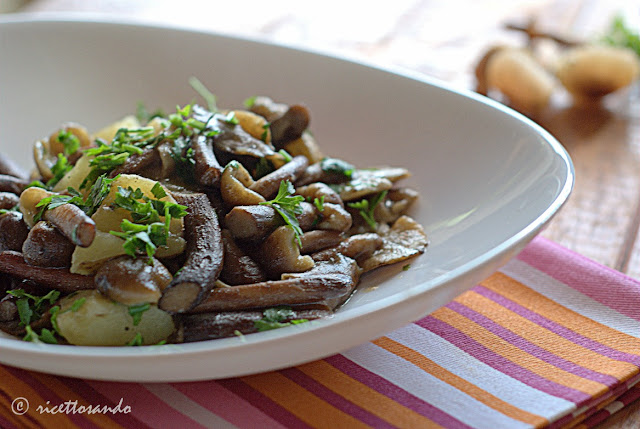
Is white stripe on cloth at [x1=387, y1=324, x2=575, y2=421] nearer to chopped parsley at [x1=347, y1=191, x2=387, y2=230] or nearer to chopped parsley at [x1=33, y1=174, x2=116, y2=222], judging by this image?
chopped parsley at [x1=347, y1=191, x2=387, y2=230]

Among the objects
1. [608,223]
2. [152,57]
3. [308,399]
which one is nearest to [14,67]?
[152,57]

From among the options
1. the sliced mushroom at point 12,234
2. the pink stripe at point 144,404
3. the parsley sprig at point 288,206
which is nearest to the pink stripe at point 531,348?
the parsley sprig at point 288,206

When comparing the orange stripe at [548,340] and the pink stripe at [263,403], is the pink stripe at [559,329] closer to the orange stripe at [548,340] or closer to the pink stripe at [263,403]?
the orange stripe at [548,340]

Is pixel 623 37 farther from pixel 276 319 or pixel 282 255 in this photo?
pixel 276 319

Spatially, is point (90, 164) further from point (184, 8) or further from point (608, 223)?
point (184, 8)

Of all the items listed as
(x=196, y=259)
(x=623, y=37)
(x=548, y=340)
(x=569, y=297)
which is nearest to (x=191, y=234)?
(x=196, y=259)

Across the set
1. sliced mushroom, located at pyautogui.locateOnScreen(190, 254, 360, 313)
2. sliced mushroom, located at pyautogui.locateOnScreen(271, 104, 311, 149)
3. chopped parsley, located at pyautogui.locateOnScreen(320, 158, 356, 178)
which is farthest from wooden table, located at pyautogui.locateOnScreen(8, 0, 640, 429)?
sliced mushroom, located at pyautogui.locateOnScreen(190, 254, 360, 313)
